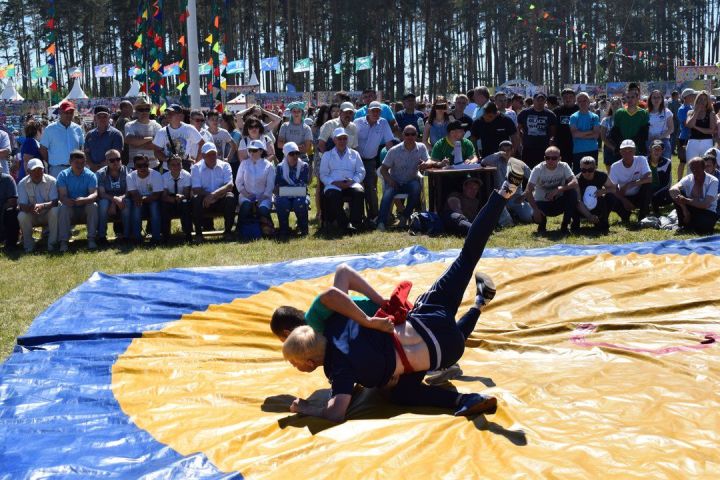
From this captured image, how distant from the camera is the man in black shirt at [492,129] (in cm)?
1038

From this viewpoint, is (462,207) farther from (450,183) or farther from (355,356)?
(355,356)

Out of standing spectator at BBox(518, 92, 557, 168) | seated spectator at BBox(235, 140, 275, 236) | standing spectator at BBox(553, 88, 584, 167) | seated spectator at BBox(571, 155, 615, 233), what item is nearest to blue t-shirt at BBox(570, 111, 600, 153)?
standing spectator at BBox(553, 88, 584, 167)

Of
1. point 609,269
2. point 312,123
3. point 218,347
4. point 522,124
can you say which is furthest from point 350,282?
point 312,123

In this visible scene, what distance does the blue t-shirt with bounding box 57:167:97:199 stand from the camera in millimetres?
9344

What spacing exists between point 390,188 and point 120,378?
5961 millimetres

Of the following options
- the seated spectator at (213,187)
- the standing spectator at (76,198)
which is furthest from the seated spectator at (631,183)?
the standing spectator at (76,198)

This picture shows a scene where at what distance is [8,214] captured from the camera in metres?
9.41

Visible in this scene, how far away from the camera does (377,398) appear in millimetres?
3975

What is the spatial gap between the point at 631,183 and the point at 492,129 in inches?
74.4

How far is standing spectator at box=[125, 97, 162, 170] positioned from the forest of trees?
3292 cm

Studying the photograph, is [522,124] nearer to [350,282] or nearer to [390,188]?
[390,188]

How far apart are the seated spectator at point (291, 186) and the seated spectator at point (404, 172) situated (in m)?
0.97

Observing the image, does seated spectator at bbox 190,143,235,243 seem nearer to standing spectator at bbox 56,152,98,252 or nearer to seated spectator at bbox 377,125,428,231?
standing spectator at bbox 56,152,98,252

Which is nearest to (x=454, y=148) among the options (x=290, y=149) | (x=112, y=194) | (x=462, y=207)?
(x=462, y=207)
